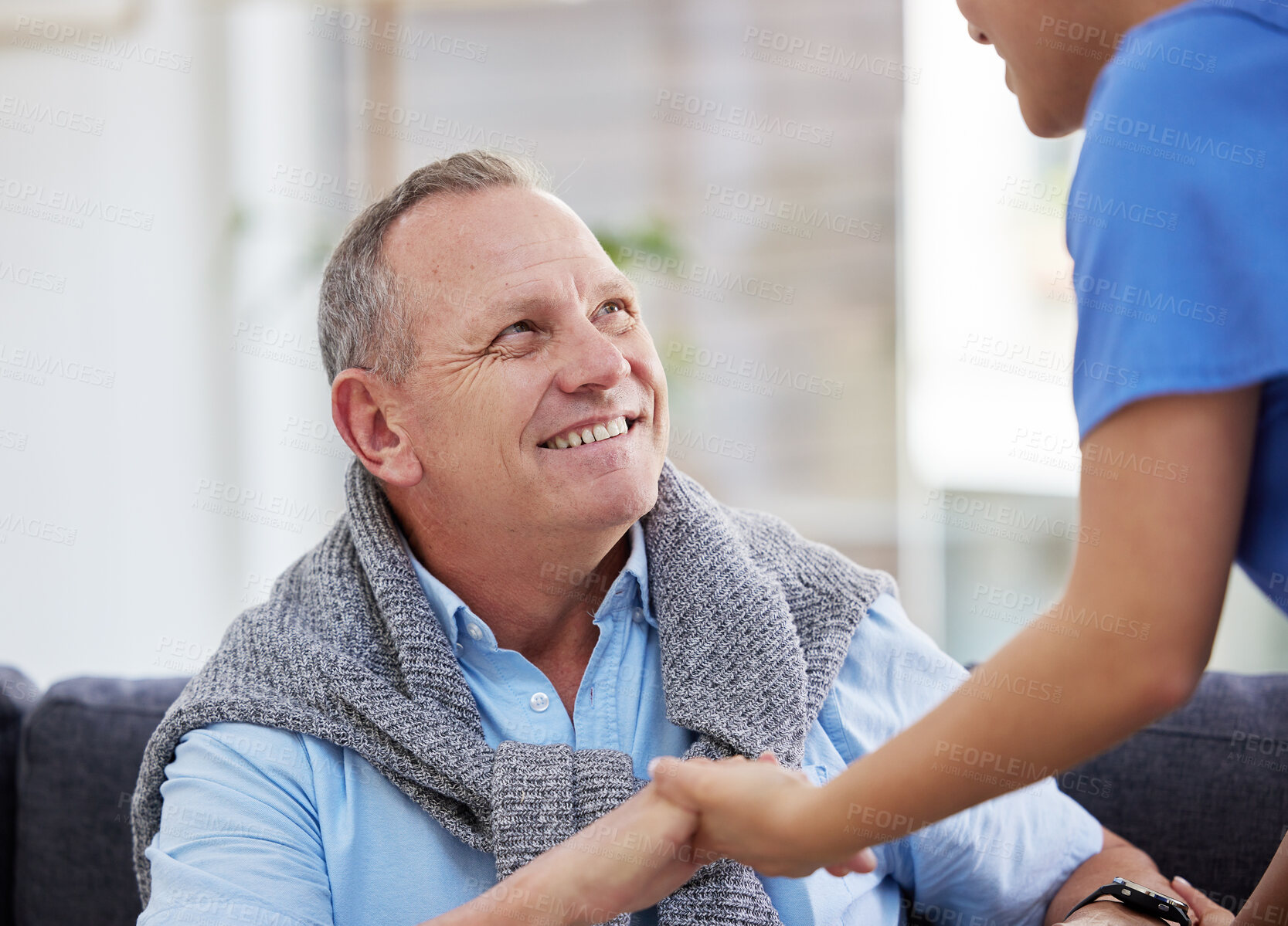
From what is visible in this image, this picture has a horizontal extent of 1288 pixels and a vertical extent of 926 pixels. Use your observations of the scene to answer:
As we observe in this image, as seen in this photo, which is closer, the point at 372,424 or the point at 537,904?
the point at 537,904

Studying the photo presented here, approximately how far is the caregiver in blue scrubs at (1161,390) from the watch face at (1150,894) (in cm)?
64

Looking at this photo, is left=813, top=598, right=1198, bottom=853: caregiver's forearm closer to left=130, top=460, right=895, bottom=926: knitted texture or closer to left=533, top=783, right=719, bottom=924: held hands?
left=533, top=783, right=719, bottom=924: held hands

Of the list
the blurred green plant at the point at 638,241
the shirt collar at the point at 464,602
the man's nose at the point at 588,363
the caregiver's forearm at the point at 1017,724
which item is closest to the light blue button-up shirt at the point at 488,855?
the shirt collar at the point at 464,602

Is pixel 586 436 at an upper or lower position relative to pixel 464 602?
upper

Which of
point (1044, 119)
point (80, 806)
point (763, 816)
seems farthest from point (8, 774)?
point (1044, 119)

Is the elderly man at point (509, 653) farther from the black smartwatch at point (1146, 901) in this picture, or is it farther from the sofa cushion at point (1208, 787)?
the sofa cushion at point (1208, 787)

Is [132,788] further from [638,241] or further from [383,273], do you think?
[638,241]

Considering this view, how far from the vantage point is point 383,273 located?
1.47 m

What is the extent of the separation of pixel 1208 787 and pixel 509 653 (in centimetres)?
96

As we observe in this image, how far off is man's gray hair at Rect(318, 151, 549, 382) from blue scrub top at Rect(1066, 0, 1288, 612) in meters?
0.93

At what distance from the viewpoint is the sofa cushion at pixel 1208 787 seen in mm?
1514

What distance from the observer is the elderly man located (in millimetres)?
1258

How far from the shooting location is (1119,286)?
67 centimetres

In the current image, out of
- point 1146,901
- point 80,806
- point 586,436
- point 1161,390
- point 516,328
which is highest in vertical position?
point 1161,390
